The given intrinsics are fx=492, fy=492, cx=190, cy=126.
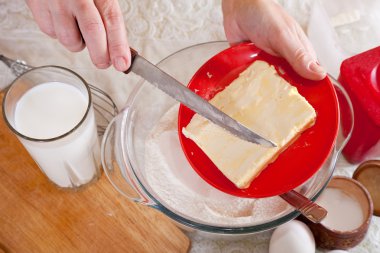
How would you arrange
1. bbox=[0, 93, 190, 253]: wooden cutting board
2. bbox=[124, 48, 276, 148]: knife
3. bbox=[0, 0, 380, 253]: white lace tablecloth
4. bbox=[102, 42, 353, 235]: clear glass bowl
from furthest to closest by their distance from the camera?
bbox=[0, 0, 380, 253]: white lace tablecloth
bbox=[0, 93, 190, 253]: wooden cutting board
bbox=[102, 42, 353, 235]: clear glass bowl
bbox=[124, 48, 276, 148]: knife

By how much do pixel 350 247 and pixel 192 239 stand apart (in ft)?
1.05

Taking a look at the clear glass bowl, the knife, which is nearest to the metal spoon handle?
the clear glass bowl

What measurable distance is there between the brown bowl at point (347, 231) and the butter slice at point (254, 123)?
238 mm

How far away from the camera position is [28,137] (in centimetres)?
84

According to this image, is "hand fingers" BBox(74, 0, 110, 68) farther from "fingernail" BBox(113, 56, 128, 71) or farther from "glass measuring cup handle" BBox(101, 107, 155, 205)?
"glass measuring cup handle" BBox(101, 107, 155, 205)

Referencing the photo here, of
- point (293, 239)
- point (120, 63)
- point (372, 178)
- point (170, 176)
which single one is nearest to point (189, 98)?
point (120, 63)

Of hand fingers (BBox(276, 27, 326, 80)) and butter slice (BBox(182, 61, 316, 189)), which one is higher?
hand fingers (BBox(276, 27, 326, 80))

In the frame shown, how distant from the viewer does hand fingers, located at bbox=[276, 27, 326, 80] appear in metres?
0.84

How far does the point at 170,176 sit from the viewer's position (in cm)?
93

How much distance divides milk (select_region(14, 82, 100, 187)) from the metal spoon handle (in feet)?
1.25

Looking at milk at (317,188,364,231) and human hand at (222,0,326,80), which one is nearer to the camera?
human hand at (222,0,326,80)

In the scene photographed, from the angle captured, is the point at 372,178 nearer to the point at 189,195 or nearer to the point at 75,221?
the point at 189,195

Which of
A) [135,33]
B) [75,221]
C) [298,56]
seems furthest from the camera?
[135,33]

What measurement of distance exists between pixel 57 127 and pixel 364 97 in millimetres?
600
